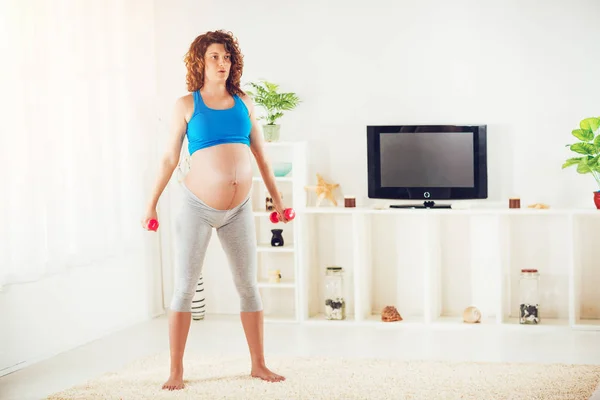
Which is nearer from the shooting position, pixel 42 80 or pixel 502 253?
pixel 42 80

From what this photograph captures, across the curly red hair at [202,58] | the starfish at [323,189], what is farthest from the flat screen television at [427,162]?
the curly red hair at [202,58]

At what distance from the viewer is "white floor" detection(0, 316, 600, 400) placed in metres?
Answer: 4.00

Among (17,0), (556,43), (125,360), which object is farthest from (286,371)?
(556,43)

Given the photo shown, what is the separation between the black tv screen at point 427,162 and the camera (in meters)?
4.97

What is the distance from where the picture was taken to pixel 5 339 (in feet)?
13.4

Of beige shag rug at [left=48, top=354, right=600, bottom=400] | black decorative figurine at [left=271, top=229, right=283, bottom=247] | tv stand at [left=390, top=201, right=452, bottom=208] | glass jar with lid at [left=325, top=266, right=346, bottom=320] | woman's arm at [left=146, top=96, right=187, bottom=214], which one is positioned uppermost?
woman's arm at [left=146, top=96, right=187, bottom=214]

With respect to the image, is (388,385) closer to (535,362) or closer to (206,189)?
(535,362)

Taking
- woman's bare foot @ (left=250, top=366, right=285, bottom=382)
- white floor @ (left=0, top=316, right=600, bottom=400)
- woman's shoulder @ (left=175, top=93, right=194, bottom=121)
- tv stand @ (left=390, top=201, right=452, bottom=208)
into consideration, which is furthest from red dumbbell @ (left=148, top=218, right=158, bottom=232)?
tv stand @ (left=390, top=201, right=452, bottom=208)

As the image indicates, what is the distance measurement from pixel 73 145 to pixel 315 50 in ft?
5.48

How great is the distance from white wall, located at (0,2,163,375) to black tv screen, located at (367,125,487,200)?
58.1 inches

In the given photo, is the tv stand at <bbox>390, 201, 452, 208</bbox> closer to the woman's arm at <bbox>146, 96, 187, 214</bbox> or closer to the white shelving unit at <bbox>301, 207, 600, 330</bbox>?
the white shelving unit at <bbox>301, 207, 600, 330</bbox>

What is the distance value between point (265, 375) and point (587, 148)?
7.45 ft

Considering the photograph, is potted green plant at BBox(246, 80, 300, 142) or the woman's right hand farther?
potted green plant at BBox(246, 80, 300, 142)

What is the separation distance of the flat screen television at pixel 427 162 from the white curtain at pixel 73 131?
1497mm
